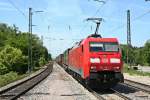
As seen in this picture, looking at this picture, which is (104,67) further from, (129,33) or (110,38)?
(129,33)

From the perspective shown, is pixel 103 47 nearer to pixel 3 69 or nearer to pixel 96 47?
pixel 96 47

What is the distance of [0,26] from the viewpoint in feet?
516

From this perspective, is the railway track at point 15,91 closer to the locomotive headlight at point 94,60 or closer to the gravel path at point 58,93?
the gravel path at point 58,93

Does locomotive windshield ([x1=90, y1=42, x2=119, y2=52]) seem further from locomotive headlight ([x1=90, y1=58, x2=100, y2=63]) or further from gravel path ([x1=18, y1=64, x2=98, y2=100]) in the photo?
gravel path ([x1=18, y1=64, x2=98, y2=100])

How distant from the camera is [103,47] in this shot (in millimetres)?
24125

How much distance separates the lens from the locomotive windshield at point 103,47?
23984 millimetres

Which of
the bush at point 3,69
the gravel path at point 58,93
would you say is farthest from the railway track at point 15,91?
the bush at point 3,69

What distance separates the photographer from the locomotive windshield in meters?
24.0

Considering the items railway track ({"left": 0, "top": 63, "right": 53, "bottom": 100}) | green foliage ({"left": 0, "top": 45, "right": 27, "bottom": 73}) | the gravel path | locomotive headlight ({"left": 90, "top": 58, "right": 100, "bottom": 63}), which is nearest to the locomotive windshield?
locomotive headlight ({"left": 90, "top": 58, "right": 100, "bottom": 63})

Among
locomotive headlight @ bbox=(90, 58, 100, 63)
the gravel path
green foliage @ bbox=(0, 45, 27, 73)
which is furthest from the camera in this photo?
green foliage @ bbox=(0, 45, 27, 73)

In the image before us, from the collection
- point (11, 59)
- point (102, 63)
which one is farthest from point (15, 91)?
point (11, 59)

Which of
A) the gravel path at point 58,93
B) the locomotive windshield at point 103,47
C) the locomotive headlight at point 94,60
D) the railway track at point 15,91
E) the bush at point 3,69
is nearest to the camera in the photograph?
the gravel path at point 58,93

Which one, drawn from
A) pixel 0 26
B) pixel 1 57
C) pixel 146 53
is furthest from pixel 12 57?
pixel 0 26

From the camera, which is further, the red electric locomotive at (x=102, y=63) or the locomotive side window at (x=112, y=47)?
the locomotive side window at (x=112, y=47)
